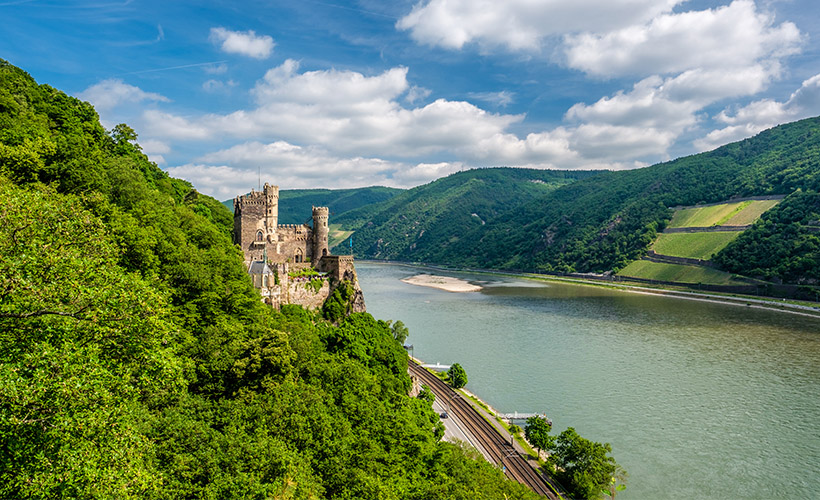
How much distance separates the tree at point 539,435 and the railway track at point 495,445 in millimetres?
1355

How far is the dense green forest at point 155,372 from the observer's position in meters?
8.57

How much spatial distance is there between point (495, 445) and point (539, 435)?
288cm

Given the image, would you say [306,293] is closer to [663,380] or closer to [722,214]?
[663,380]

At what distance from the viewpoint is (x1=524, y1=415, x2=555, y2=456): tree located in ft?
94.3

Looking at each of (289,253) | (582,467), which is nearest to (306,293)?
(289,253)

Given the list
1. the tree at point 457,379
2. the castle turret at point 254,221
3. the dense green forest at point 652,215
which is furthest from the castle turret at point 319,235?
the dense green forest at point 652,215

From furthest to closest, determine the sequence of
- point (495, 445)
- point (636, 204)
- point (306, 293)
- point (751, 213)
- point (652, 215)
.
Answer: point (636, 204) → point (652, 215) → point (751, 213) → point (306, 293) → point (495, 445)

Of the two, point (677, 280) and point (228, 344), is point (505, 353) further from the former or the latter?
point (677, 280)

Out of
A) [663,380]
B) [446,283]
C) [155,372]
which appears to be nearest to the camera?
[155,372]

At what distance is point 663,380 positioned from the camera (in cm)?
4231

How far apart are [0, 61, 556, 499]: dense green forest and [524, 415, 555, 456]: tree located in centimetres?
634

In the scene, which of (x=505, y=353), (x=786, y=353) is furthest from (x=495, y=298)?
(x=786, y=353)

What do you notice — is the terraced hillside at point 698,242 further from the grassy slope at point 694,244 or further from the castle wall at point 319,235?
the castle wall at point 319,235

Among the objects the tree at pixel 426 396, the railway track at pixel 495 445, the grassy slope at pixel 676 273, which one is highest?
the grassy slope at pixel 676 273
